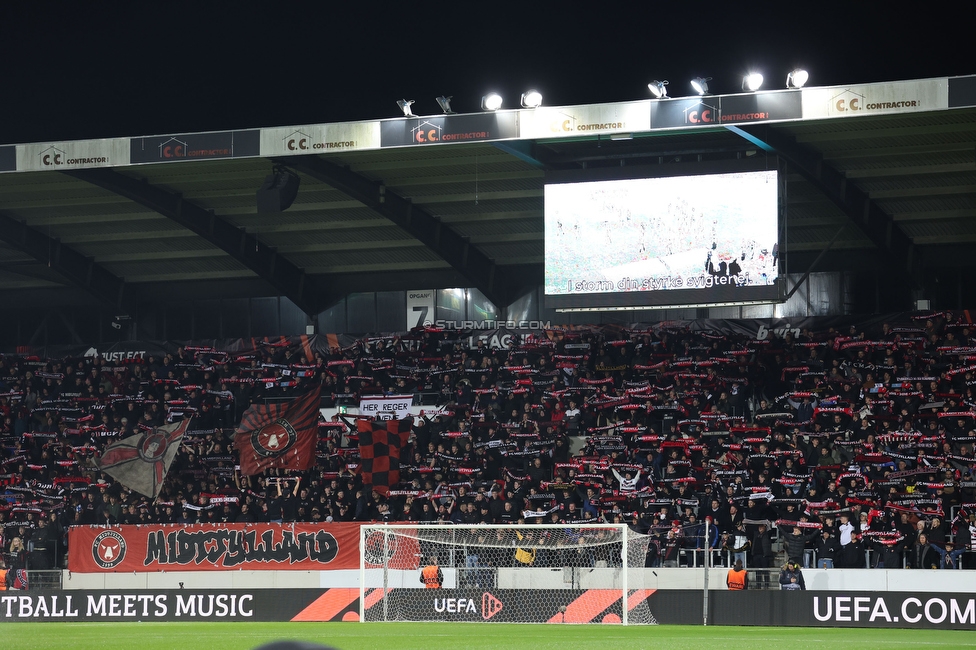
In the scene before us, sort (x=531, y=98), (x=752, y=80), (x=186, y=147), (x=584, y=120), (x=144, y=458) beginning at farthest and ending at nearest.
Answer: (x=144, y=458), (x=186, y=147), (x=584, y=120), (x=531, y=98), (x=752, y=80)

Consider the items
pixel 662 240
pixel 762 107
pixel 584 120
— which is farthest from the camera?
pixel 662 240

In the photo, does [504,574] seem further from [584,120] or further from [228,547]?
[584,120]

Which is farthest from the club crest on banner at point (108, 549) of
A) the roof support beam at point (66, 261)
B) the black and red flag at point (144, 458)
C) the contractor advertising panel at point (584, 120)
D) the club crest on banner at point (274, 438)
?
the contractor advertising panel at point (584, 120)

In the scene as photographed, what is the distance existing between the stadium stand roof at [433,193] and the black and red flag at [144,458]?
4.84 meters

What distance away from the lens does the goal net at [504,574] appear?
22641 mm

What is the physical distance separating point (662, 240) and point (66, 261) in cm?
1715

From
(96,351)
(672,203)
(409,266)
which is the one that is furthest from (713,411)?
(96,351)

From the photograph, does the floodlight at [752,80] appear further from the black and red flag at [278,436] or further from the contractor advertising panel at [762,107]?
the black and red flag at [278,436]

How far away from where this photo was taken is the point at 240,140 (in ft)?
83.3

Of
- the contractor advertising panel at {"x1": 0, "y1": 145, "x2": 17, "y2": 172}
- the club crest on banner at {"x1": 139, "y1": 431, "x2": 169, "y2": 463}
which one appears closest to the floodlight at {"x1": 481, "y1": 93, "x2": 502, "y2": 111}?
the contractor advertising panel at {"x1": 0, "y1": 145, "x2": 17, "y2": 172}

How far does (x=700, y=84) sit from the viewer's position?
23.0 metres

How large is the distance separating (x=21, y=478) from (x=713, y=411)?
1742cm

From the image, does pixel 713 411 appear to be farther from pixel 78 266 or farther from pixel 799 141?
pixel 78 266

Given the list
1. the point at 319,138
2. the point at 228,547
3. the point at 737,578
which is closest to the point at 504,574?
the point at 737,578
